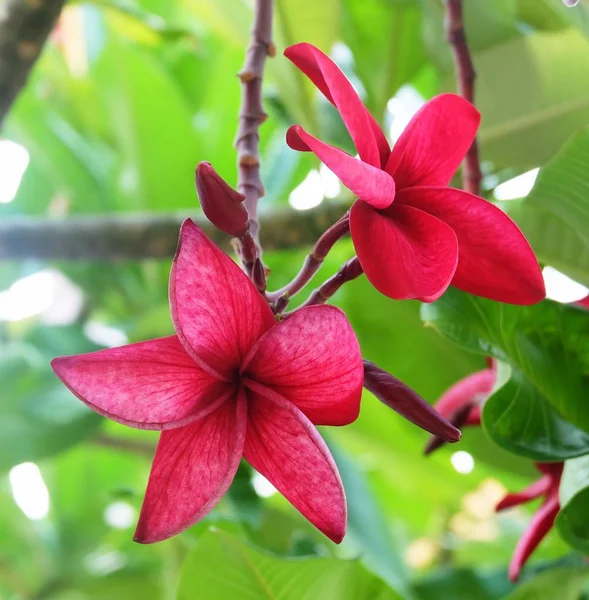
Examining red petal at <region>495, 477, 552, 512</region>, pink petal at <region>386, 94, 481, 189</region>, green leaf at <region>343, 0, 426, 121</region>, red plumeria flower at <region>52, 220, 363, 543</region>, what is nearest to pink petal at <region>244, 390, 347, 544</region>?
red plumeria flower at <region>52, 220, 363, 543</region>

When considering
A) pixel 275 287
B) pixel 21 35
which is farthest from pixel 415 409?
pixel 275 287

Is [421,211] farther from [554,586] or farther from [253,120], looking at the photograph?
[554,586]

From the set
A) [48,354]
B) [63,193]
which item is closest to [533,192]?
[48,354]

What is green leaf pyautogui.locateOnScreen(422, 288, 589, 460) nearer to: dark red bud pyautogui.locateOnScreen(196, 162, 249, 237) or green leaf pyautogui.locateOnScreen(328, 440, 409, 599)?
dark red bud pyautogui.locateOnScreen(196, 162, 249, 237)

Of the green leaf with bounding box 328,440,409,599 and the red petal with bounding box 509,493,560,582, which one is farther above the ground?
the red petal with bounding box 509,493,560,582

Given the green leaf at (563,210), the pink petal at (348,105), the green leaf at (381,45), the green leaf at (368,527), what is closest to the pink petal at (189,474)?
the pink petal at (348,105)

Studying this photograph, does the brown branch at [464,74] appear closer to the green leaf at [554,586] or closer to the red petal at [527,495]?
the red petal at [527,495]

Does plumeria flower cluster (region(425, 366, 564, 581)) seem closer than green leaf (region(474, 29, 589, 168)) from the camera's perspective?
Yes
